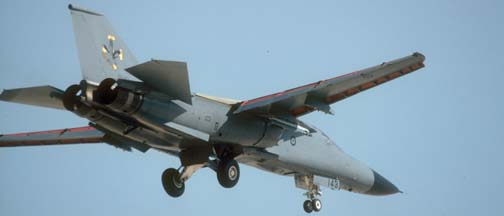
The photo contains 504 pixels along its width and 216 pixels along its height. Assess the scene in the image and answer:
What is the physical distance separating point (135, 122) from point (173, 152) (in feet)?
13.6

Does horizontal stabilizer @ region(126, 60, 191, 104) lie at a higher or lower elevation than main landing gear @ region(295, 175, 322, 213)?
lower

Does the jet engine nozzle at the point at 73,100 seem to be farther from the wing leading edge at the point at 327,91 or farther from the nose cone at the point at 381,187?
the nose cone at the point at 381,187

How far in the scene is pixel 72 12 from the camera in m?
18.6

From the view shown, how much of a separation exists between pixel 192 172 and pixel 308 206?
16.0ft

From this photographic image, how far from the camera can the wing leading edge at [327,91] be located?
19.6 meters

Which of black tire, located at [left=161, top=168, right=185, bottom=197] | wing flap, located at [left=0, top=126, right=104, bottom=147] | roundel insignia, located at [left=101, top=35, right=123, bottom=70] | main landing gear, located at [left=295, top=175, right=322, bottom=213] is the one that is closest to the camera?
roundel insignia, located at [left=101, top=35, right=123, bottom=70]

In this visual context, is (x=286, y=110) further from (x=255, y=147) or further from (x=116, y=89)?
(x=116, y=89)

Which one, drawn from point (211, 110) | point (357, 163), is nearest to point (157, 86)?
point (211, 110)

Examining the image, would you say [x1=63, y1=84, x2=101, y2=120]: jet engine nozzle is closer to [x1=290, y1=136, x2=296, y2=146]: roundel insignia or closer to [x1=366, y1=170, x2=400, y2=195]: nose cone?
[x1=290, y1=136, x2=296, y2=146]: roundel insignia

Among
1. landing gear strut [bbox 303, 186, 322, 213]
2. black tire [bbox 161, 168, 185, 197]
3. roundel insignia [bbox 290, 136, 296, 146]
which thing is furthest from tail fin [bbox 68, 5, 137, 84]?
A: landing gear strut [bbox 303, 186, 322, 213]

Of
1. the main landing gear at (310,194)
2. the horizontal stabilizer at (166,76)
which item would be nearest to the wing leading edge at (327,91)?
the horizontal stabilizer at (166,76)

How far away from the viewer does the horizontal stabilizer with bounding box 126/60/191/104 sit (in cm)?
1756

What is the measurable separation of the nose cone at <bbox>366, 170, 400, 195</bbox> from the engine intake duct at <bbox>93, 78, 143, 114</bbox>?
37.1ft

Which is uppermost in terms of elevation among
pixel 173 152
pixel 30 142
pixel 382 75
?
pixel 382 75
